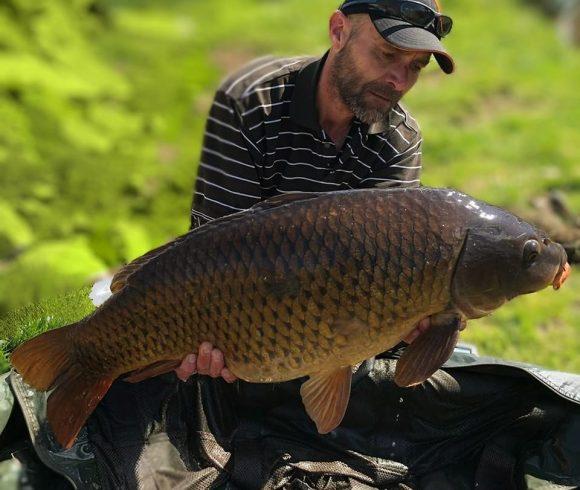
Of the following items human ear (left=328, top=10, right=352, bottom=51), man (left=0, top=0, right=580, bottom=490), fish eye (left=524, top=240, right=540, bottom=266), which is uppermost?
human ear (left=328, top=10, right=352, bottom=51)

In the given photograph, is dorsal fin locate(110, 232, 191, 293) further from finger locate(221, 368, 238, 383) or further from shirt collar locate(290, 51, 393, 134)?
shirt collar locate(290, 51, 393, 134)

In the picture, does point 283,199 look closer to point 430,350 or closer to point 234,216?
point 234,216

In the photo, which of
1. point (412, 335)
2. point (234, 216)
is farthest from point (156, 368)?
point (412, 335)

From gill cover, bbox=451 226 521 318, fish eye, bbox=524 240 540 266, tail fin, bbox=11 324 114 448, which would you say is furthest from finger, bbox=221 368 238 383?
fish eye, bbox=524 240 540 266

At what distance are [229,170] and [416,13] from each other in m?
0.67

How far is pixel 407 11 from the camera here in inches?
82.2

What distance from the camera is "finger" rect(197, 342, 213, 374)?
5.61ft

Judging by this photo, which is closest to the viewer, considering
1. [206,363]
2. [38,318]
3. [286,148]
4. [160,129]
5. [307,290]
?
[307,290]

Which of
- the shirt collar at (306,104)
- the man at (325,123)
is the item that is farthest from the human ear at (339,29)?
the shirt collar at (306,104)

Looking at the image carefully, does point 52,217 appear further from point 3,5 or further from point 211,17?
point 211,17

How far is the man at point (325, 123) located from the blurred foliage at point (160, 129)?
2.56 ft

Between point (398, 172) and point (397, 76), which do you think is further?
point (398, 172)

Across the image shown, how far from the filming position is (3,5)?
5160 mm

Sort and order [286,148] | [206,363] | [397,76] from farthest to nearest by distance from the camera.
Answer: [286,148]
[397,76]
[206,363]
